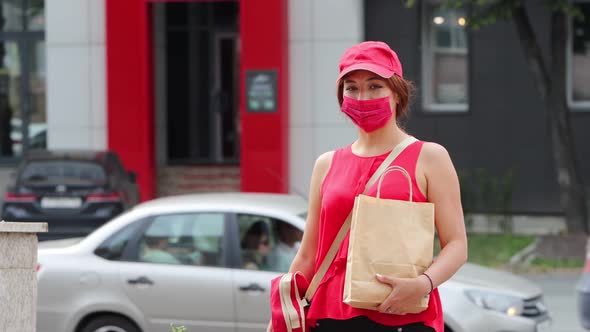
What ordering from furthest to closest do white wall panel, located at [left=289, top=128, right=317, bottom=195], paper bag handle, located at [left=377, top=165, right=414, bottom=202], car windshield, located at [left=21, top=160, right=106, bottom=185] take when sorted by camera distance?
white wall panel, located at [left=289, top=128, right=317, bottom=195] → car windshield, located at [left=21, top=160, right=106, bottom=185] → paper bag handle, located at [left=377, top=165, right=414, bottom=202]

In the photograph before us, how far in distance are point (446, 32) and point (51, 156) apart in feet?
28.7

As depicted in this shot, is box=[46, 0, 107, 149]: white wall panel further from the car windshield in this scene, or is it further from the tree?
the tree

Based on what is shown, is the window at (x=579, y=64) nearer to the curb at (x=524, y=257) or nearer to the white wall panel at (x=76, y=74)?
the curb at (x=524, y=257)

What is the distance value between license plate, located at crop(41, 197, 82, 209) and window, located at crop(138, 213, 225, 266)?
6800mm

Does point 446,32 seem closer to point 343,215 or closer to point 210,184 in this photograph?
point 210,184

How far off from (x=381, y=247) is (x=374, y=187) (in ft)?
0.73

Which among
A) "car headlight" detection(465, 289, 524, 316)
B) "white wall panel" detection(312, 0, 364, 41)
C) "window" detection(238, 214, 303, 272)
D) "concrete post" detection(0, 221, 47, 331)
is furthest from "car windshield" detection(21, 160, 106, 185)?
"concrete post" detection(0, 221, 47, 331)

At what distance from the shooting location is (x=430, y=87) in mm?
21484

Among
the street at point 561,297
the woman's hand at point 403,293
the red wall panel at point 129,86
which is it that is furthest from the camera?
the red wall panel at point 129,86

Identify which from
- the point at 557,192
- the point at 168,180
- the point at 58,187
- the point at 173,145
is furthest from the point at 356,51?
the point at 173,145

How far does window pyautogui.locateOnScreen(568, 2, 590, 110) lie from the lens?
20.8 meters

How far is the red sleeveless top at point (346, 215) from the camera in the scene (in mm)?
3678

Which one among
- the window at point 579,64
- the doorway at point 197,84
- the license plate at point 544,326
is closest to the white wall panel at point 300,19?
the doorway at point 197,84

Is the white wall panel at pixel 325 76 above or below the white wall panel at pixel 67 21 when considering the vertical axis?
below
